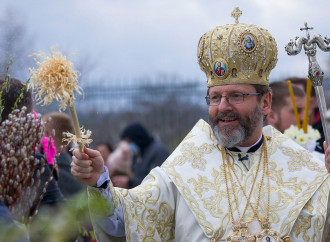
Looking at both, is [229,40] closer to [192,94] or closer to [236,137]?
[236,137]

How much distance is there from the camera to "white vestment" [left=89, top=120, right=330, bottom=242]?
164 inches

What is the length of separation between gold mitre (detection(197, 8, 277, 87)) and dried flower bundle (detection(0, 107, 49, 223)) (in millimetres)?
2060

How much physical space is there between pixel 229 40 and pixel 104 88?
21.2ft

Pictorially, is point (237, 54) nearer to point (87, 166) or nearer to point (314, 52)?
point (314, 52)

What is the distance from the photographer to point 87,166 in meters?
3.61

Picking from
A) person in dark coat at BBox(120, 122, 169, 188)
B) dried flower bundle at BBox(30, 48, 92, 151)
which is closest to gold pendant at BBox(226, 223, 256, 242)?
dried flower bundle at BBox(30, 48, 92, 151)

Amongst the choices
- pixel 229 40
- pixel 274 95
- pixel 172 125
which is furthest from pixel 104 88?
pixel 229 40

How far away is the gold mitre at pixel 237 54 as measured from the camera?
456 cm

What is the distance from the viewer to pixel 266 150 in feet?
15.1

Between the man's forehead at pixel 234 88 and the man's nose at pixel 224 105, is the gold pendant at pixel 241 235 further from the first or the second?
the man's forehead at pixel 234 88

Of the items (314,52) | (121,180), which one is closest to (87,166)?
(314,52)

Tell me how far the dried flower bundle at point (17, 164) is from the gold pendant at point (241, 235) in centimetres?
168

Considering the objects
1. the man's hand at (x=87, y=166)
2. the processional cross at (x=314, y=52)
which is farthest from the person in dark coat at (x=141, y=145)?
the man's hand at (x=87, y=166)

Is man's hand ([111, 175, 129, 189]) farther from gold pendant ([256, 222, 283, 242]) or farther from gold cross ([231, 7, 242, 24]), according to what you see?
gold pendant ([256, 222, 283, 242])
